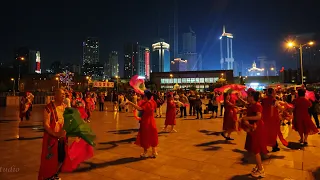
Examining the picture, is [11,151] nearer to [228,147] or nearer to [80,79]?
[228,147]

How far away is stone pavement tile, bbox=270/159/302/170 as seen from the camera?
5.88 meters

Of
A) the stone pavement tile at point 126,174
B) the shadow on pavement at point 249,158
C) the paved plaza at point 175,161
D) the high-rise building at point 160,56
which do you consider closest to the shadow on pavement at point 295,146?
the paved plaza at point 175,161

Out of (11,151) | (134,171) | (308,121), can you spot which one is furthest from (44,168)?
(308,121)

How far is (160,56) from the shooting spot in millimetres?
194125

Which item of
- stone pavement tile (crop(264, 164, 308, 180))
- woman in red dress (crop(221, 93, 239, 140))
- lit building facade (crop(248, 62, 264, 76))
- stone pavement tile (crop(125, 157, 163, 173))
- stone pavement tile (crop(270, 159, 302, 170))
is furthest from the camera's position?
lit building facade (crop(248, 62, 264, 76))

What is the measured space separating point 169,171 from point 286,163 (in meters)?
2.96

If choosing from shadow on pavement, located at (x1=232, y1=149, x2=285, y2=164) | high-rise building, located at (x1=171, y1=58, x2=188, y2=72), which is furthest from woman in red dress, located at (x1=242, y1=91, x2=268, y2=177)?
high-rise building, located at (x1=171, y1=58, x2=188, y2=72)

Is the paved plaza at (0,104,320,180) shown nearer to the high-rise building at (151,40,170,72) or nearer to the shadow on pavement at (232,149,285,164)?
the shadow on pavement at (232,149,285,164)

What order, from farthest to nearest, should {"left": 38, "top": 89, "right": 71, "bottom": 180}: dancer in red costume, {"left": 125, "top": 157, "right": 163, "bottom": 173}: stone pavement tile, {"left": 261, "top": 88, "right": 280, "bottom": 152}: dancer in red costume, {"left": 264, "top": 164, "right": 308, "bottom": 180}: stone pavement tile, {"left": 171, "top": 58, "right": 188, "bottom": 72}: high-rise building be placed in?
{"left": 171, "top": 58, "right": 188, "bottom": 72}: high-rise building < {"left": 261, "top": 88, "right": 280, "bottom": 152}: dancer in red costume < {"left": 125, "top": 157, "right": 163, "bottom": 173}: stone pavement tile < {"left": 264, "top": 164, "right": 308, "bottom": 180}: stone pavement tile < {"left": 38, "top": 89, "right": 71, "bottom": 180}: dancer in red costume

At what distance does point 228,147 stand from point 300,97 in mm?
2922

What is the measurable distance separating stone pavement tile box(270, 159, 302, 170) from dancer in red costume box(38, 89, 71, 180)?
4855mm

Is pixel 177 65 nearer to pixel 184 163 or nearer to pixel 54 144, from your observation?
pixel 184 163

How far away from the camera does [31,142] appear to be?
28.5ft

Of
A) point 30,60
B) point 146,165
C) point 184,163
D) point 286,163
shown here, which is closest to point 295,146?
point 286,163
